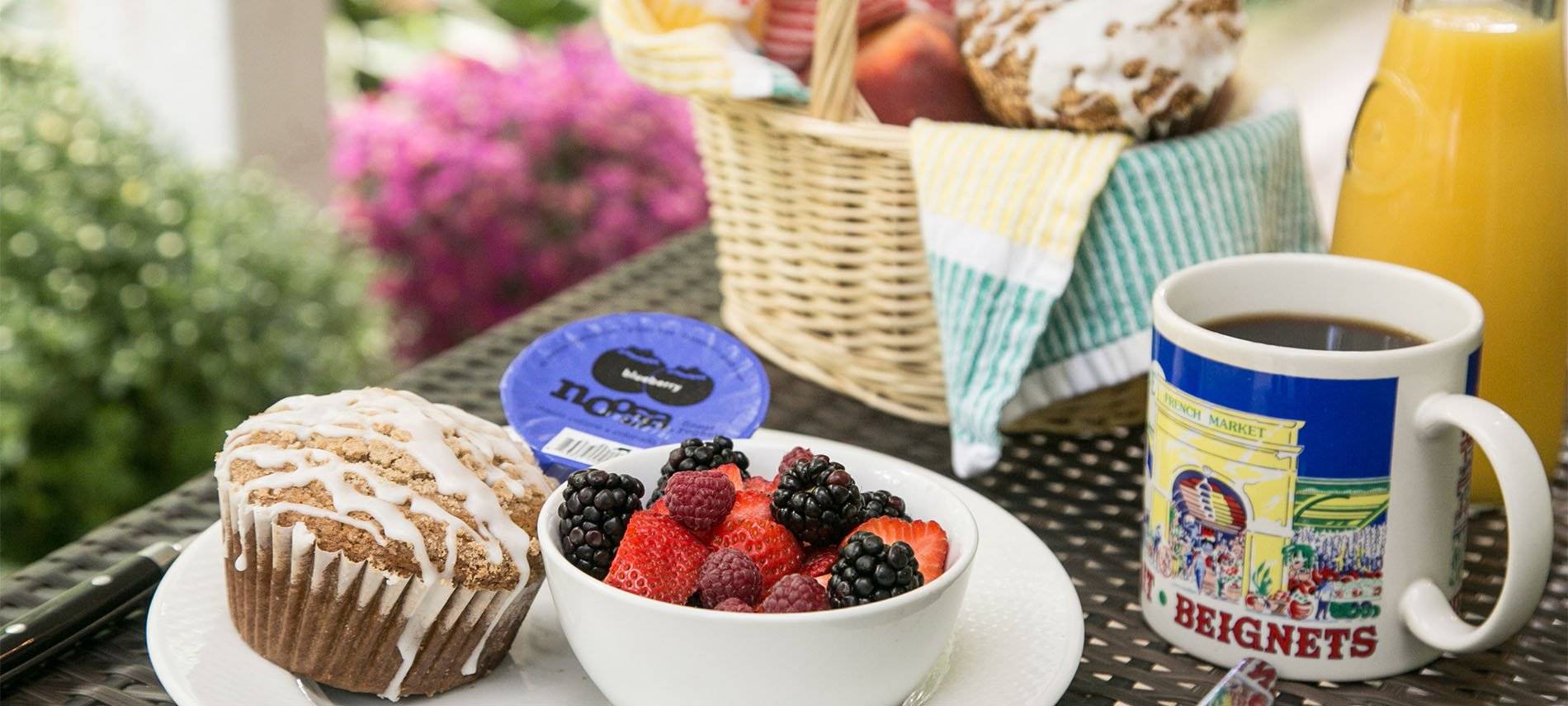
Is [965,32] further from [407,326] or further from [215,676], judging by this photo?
[407,326]

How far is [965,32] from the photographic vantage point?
39.2 inches

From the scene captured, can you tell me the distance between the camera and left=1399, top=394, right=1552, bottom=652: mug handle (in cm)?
66

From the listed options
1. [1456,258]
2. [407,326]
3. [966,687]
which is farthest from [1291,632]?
[407,326]

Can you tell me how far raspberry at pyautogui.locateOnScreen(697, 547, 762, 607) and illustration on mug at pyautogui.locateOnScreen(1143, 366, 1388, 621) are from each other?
0.23m

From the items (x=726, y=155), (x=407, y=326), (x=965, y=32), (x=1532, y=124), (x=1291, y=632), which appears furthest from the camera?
(x=407, y=326)

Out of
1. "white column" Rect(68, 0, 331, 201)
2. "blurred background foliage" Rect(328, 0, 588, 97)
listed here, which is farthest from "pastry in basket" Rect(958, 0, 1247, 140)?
"blurred background foliage" Rect(328, 0, 588, 97)

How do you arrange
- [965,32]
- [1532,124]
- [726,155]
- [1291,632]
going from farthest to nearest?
[726,155]
[965,32]
[1532,124]
[1291,632]

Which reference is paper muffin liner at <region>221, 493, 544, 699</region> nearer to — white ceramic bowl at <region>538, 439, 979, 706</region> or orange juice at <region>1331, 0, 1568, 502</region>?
white ceramic bowl at <region>538, 439, 979, 706</region>

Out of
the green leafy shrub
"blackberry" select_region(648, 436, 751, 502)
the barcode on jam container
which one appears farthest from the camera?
the green leafy shrub

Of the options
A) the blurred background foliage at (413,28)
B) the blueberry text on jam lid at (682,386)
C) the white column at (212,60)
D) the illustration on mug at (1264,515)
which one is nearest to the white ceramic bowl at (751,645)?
the illustration on mug at (1264,515)

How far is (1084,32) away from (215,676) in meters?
0.61

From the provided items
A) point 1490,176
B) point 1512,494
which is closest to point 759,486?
point 1512,494

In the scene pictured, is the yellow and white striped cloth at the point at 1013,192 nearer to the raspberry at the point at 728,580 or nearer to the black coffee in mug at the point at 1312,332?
the black coffee in mug at the point at 1312,332

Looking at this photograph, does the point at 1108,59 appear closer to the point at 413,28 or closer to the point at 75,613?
the point at 75,613
